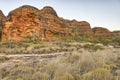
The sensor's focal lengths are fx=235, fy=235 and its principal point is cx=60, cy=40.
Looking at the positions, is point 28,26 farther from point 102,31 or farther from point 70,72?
point 70,72

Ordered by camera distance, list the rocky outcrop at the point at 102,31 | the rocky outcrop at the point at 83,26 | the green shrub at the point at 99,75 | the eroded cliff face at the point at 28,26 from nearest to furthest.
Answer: the green shrub at the point at 99,75 → the eroded cliff face at the point at 28,26 → the rocky outcrop at the point at 83,26 → the rocky outcrop at the point at 102,31

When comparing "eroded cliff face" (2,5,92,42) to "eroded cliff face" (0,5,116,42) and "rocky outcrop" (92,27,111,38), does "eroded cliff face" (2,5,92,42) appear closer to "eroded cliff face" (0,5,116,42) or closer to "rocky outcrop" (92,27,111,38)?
"eroded cliff face" (0,5,116,42)

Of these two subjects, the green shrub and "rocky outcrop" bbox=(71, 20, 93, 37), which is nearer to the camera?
the green shrub

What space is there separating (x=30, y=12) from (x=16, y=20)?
4402mm

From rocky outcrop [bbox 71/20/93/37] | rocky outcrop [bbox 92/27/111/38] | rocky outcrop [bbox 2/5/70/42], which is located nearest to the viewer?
rocky outcrop [bbox 2/5/70/42]

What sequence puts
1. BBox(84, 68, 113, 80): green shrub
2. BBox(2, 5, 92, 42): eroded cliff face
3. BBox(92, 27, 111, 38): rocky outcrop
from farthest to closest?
BBox(92, 27, 111, 38): rocky outcrop < BBox(2, 5, 92, 42): eroded cliff face < BBox(84, 68, 113, 80): green shrub

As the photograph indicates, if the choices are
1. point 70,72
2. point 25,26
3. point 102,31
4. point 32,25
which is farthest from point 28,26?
point 70,72

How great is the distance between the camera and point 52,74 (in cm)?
806

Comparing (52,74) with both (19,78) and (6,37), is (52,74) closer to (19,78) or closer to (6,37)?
(19,78)

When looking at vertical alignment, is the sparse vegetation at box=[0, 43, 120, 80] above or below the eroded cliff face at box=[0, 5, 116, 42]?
below

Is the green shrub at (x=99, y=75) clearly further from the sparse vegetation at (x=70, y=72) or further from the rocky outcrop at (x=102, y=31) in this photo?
the rocky outcrop at (x=102, y=31)

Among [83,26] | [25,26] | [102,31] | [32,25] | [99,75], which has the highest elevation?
[83,26]

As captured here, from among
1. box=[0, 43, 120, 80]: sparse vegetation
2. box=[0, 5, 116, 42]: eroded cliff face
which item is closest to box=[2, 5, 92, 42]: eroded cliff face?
box=[0, 5, 116, 42]: eroded cliff face

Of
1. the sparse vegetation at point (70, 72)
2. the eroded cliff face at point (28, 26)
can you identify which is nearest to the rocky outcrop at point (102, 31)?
the eroded cliff face at point (28, 26)
